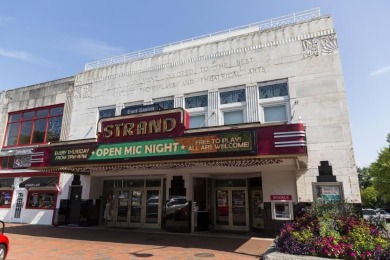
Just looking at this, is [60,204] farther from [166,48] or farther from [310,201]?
[310,201]

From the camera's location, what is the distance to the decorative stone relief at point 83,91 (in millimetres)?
21516

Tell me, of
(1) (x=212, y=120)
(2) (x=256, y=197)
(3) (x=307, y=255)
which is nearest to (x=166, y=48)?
(1) (x=212, y=120)

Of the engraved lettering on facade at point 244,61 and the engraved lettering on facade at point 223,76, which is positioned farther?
the engraved lettering on facade at point 223,76

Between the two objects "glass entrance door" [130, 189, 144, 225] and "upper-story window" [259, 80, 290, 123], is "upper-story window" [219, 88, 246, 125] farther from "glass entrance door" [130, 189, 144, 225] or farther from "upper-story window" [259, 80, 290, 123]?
"glass entrance door" [130, 189, 144, 225]

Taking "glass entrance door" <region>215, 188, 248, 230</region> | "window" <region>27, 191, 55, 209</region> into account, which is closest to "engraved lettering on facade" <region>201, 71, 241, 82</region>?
"glass entrance door" <region>215, 188, 248, 230</region>

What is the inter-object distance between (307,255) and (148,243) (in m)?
7.27

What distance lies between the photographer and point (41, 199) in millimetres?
21141

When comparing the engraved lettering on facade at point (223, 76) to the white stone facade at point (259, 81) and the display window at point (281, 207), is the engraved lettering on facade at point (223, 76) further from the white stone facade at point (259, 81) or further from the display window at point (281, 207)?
the display window at point (281, 207)

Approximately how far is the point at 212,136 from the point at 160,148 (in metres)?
2.46

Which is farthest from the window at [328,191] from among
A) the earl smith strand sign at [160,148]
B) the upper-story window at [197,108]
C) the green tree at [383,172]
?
the green tree at [383,172]

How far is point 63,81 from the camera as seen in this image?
22922 mm

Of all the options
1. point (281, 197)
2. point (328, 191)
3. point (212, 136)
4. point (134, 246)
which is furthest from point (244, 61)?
point (134, 246)

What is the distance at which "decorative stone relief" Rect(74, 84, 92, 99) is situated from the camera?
70.6ft

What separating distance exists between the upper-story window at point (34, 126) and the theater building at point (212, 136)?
95 centimetres
